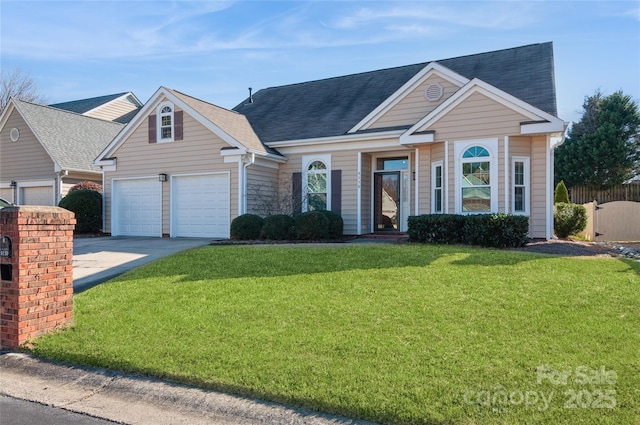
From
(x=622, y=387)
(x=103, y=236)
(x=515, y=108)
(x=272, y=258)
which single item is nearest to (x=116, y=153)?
(x=103, y=236)

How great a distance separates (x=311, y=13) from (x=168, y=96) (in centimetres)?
692

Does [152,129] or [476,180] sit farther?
[152,129]

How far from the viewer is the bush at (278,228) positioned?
1374 cm

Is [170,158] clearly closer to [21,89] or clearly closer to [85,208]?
[85,208]

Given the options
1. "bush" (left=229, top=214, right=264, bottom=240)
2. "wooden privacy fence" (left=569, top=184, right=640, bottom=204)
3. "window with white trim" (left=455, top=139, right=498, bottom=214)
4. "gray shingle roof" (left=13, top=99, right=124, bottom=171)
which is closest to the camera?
"window with white trim" (left=455, top=139, right=498, bottom=214)

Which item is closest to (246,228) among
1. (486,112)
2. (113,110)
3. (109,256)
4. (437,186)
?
(109,256)

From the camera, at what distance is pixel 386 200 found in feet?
53.8

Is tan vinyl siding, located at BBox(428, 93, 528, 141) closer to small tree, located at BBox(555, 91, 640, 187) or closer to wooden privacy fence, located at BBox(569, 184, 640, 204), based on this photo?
wooden privacy fence, located at BBox(569, 184, 640, 204)

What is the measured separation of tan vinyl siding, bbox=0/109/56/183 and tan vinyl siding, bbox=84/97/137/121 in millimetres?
10270

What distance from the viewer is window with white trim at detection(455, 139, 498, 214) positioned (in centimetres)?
1276

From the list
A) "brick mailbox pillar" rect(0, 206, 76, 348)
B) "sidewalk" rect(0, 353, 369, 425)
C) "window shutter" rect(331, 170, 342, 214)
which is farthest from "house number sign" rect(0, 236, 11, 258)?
"window shutter" rect(331, 170, 342, 214)

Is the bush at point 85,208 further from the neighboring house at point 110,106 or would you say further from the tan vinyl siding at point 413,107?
the neighboring house at point 110,106

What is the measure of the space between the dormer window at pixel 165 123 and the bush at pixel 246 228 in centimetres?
466

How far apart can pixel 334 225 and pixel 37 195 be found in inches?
584
